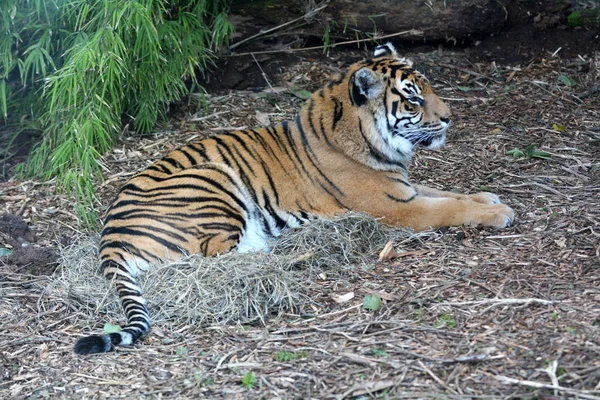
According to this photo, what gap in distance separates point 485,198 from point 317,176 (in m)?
1.10

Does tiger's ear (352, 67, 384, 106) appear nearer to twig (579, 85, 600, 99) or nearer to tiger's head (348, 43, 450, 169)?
tiger's head (348, 43, 450, 169)

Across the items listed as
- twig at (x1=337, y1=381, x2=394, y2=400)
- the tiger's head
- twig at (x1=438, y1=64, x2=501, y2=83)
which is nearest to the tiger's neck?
the tiger's head

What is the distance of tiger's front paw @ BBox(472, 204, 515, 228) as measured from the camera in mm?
4898

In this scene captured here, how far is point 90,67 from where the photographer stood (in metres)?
Result: 5.49

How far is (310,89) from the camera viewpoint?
7137 mm

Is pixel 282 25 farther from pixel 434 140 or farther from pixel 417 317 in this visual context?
pixel 417 317

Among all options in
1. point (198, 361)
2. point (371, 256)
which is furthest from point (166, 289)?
point (371, 256)

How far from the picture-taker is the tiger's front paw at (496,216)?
4898mm

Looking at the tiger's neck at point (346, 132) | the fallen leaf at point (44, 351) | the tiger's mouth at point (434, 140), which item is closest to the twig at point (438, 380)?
the fallen leaf at point (44, 351)

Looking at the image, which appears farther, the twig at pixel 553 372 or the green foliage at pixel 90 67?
the green foliage at pixel 90 67

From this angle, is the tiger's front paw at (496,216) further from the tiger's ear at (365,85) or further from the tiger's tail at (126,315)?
the tiger's tail at (126,315)

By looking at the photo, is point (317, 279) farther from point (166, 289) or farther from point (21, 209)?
point (21, 209)

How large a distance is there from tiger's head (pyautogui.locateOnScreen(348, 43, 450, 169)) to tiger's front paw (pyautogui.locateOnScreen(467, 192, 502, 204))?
477mm

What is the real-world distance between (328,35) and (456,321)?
389 cm
